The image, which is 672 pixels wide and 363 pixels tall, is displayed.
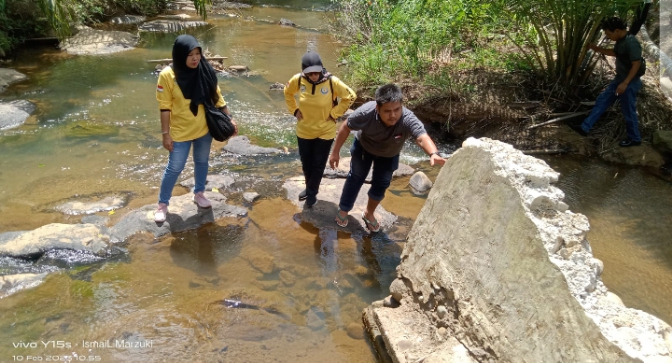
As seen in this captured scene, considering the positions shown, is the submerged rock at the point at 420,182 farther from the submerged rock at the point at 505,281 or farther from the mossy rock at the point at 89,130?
the mossy rock at the point at 89,130

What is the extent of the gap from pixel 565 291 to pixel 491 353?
537 millimetres

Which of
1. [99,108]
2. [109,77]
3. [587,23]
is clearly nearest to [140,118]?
[99,108]

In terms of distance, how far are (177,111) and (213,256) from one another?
1.22m

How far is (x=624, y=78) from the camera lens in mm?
6039

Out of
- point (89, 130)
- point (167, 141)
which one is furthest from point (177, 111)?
point (89, 130)

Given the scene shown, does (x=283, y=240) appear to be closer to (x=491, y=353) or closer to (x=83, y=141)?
(x=491, y=353)

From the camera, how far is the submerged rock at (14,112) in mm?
6305

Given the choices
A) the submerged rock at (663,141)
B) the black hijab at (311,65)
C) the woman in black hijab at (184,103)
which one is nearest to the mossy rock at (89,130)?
the woman in black hijab at (184,103)

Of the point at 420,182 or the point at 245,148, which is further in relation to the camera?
the point at 245,148

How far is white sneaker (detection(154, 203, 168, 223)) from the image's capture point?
409 cm

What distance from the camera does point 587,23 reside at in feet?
21.6

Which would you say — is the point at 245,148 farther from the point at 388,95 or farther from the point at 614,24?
the point at 614,24

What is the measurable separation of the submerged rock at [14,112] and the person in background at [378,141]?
4.82 metres

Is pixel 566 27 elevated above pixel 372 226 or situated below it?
above
